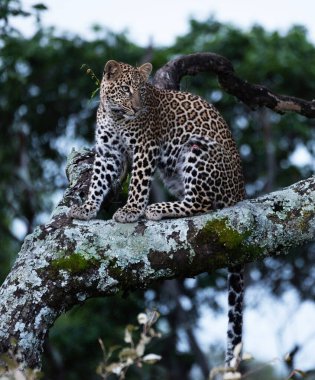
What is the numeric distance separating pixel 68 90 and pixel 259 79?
5039mm

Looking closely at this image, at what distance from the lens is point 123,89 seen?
9016mm

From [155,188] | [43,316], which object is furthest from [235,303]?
[155,188]

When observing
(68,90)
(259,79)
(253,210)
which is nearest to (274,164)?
(259,79)

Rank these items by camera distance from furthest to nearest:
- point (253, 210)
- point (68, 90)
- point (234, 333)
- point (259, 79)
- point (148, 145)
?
point (68, 90)
point (259, 79)
point (148, 145)
point (234, 333)
point (253, 210)

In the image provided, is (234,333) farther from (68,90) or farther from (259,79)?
(68,90)

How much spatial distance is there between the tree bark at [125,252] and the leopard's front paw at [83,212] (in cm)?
8

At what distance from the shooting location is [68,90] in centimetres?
2439

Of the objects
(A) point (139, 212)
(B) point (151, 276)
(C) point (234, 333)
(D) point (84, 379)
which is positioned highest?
(A) point (139, 212)

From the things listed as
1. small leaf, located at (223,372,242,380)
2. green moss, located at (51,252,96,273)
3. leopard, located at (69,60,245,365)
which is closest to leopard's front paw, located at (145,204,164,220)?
leopard, located at (69,60,245,365)

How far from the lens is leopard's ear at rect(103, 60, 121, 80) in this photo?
923 centimetres

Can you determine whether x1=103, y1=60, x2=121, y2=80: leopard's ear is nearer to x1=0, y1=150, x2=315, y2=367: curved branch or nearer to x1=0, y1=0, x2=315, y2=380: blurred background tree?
x1=0, y1=150, x2=315, y2=367: curved branch

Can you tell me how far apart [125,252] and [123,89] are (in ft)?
8.51

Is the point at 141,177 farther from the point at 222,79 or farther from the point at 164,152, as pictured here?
the point at 222,79

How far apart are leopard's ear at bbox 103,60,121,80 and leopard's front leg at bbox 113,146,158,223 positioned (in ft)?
2.86
